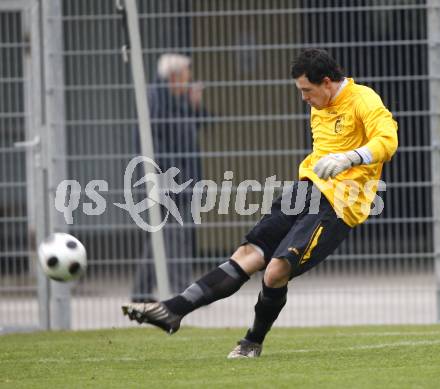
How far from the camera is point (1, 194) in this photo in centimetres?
1124

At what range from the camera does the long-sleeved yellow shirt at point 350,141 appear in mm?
7641

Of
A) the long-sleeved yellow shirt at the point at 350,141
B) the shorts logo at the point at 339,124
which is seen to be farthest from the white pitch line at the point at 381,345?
the shorts logo at the point at 339,124

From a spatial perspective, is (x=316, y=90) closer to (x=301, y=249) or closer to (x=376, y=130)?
(x=376, y=130)

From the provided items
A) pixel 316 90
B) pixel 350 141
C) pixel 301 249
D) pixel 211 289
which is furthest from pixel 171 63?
pixel 301 249

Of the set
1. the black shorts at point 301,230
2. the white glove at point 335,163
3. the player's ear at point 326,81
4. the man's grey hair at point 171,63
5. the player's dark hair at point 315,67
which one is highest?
the man's grey hair at point 171,63

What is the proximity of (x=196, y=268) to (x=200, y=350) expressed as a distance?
268cm

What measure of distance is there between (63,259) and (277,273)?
155cm

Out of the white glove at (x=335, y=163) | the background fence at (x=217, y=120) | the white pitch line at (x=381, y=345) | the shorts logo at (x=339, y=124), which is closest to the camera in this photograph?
the white glove at (x=335, y=163)

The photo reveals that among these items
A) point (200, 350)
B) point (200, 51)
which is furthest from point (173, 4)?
point (200, 350)

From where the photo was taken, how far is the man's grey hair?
11.0 meters

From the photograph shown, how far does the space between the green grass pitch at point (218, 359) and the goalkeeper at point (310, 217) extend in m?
0.32

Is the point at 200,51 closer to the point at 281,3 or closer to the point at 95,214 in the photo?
the point at 281,3

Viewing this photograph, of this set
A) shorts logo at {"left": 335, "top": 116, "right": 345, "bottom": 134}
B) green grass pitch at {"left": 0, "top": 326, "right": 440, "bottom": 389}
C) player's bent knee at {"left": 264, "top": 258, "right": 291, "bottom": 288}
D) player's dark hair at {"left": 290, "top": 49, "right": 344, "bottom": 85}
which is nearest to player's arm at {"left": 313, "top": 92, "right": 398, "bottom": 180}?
shorts logo at {"left": 335, "top": 116, "right": 345, "bottom": 134}

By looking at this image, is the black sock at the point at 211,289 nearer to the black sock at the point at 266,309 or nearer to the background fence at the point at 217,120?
the black sock at the point at 266,309
